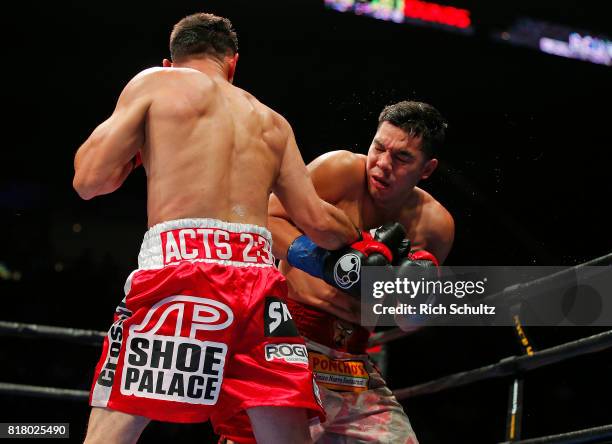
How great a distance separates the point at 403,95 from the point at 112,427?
10.4 feet

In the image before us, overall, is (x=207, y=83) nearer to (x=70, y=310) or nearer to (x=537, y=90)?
(x=70, y=310)

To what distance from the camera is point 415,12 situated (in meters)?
7.48

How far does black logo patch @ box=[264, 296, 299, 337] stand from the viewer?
158cm

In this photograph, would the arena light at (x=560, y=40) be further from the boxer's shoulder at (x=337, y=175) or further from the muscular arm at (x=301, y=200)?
the muscular arm at (x=301, y=200)

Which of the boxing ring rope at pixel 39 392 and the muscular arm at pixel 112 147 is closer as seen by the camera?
the muscular arm at pixel 112 147

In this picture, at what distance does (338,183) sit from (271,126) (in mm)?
503

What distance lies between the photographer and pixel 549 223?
250 inches

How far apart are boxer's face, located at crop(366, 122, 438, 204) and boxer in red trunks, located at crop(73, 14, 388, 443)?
0.59m

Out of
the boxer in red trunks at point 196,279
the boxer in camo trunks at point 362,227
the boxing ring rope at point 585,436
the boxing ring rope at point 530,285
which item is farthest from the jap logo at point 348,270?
the boxing ring rope at point 585,436

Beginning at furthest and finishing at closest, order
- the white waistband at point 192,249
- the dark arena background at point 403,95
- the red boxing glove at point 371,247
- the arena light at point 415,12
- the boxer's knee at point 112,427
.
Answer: the arena light at point 415,12
the dark arena background at point 403,95
the red boxing glove at point 371,247
the white waistband at point 192,249
the boxer's knee at point 112,427

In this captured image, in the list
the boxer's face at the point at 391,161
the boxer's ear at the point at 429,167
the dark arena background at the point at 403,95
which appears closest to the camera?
the boxer's face at the point at 391,161

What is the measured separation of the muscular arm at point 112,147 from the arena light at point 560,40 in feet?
22.7

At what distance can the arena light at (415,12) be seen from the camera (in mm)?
7238

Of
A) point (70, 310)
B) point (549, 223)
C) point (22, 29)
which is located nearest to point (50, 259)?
point (70, 310)
